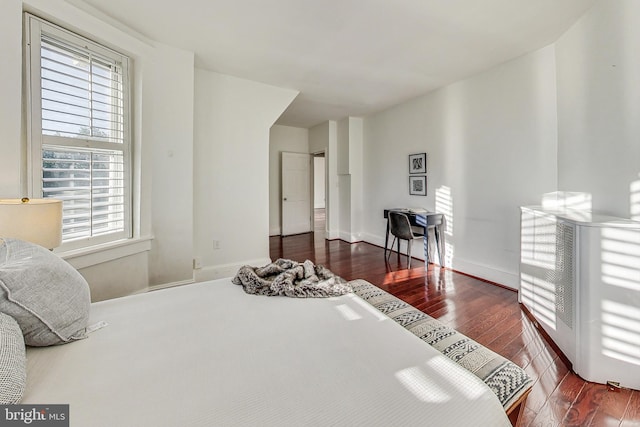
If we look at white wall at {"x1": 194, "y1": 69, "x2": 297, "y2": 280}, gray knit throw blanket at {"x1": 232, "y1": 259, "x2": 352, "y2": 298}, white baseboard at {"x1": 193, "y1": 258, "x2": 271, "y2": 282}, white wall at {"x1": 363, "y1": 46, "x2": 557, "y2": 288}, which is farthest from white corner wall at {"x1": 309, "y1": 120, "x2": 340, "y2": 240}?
gray knit throw blanket at {"x1": 232, "y1": 259, "x2": 352, "y2": 298}

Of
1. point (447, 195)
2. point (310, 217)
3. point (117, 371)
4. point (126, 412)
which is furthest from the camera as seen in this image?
point (310, 217)

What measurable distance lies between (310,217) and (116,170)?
14.8 feet

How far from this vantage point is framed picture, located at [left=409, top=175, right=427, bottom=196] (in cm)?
414

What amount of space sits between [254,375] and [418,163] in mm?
3991

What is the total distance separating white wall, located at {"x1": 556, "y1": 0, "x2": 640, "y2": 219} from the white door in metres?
4.67

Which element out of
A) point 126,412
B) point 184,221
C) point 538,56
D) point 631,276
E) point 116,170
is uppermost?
point 538,56

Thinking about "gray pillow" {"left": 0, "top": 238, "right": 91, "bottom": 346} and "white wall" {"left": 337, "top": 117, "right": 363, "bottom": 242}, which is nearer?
"gray pillow" {"left": 0, "top": 238, "right": 91, "bottom": 346}

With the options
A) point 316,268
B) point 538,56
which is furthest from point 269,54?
point 538,56

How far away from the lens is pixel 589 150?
2.18 metres

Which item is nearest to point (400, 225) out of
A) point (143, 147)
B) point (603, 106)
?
point (603, 106)

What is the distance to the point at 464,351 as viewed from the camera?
1804mm

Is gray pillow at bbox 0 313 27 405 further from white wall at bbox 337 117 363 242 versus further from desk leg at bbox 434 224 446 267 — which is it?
white wall at bbox 337 117 363 242

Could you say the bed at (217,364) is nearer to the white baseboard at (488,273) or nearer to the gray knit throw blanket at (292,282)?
the gray knit throw blanket at (292,282)

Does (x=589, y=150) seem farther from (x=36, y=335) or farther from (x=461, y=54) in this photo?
(x=36, y=335)
